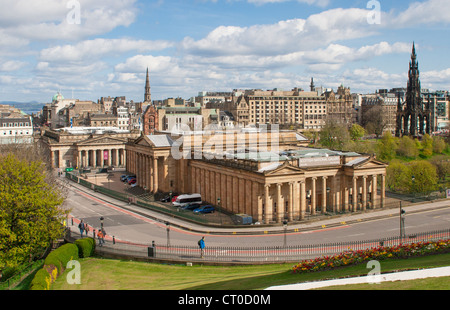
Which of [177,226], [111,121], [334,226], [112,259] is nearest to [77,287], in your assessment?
[112,259]

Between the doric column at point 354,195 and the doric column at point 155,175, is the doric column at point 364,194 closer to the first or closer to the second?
the doric column at point 354,195

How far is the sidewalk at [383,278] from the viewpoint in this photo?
84.1 ft

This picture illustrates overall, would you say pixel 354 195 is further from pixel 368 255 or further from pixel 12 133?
pixel 12 133

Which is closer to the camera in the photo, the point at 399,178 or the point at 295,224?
the point at 295,224

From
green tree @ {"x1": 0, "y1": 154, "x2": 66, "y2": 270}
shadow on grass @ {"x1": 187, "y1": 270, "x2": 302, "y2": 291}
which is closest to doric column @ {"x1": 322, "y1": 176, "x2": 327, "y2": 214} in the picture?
shadow on grass @ {"x1": 187, "y1": 270, "x2": 302, "y2": 291}

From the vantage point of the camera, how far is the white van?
7438cm

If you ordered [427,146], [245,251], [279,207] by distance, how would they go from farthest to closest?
[427,146] → [279,207] → [245,251]

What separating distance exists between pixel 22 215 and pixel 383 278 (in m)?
37.1

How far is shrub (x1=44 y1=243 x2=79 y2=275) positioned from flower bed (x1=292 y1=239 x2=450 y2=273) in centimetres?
2237

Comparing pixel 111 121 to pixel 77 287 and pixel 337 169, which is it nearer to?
pixel 337 169

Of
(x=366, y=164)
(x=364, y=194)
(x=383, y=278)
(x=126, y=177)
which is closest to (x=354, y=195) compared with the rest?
(x=364, y=194)

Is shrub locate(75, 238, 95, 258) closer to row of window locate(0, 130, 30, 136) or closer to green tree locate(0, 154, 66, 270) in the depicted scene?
green tree locate(0, 154, 66, 270)

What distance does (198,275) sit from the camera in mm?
40000
